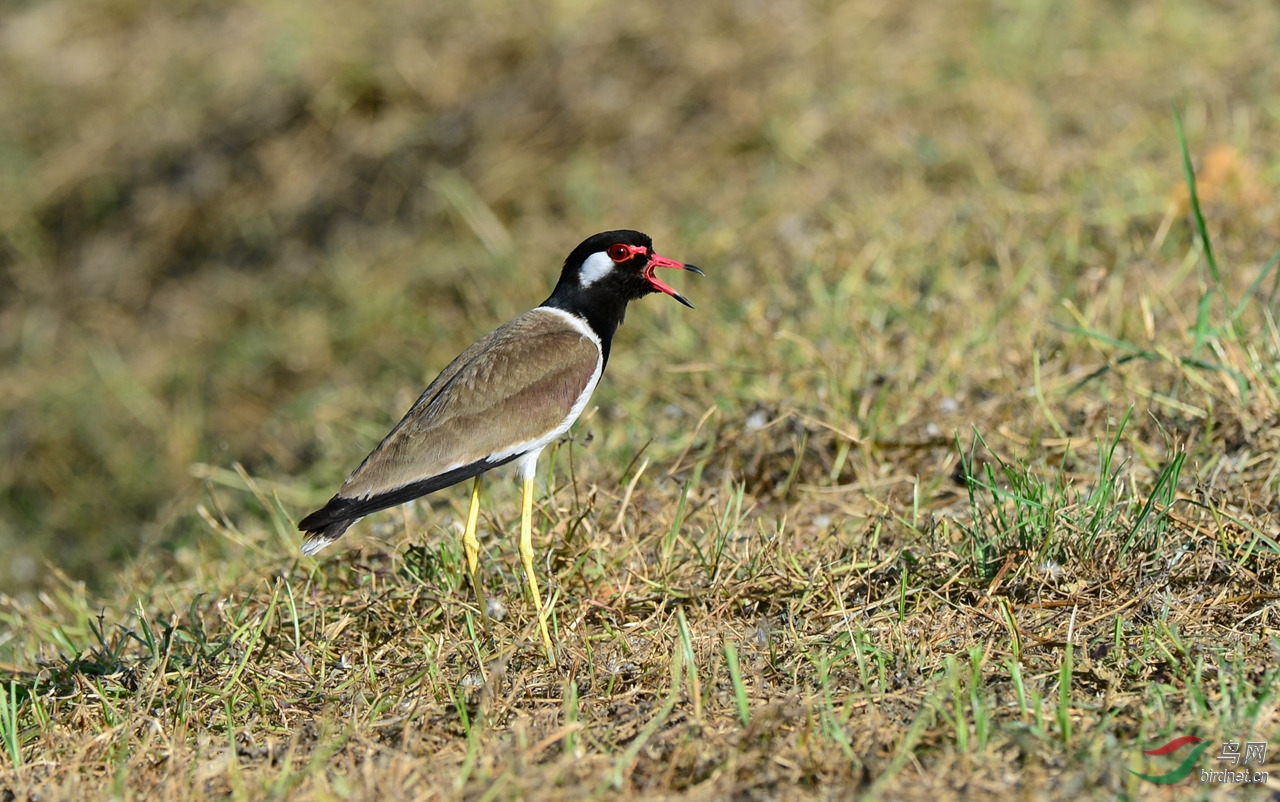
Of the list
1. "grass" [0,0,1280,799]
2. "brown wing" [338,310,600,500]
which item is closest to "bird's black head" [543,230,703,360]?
"brown wing" [338,310,600,500]

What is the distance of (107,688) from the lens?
3.32 metres

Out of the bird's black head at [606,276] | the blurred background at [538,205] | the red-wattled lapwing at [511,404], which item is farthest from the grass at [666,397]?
the bird's black head at [606,276]

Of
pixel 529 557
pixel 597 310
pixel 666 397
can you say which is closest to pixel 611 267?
pixel 597 310

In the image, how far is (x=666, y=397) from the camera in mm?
4898

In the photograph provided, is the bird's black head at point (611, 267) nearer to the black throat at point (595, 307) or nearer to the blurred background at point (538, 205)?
the black throat at point (595, 307)

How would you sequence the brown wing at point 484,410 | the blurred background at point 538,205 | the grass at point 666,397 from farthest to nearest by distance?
the blurred background at point 538,205
the brown wing at point 484,410
the grass at point 666,397

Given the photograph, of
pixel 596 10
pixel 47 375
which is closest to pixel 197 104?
pixel 47 375

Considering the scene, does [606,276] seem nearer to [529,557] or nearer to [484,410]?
[484,410]

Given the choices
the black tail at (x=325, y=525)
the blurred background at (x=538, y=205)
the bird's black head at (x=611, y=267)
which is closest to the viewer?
the black tail at (x=325, y=525)

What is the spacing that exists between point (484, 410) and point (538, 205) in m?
3.59

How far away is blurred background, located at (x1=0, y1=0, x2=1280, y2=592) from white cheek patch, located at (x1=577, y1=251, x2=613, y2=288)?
79 centimetres

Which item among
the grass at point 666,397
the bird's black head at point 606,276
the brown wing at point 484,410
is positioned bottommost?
the grass at point 666,397

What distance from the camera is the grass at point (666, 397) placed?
291 centimetres

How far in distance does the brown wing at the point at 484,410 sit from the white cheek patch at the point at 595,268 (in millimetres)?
203
